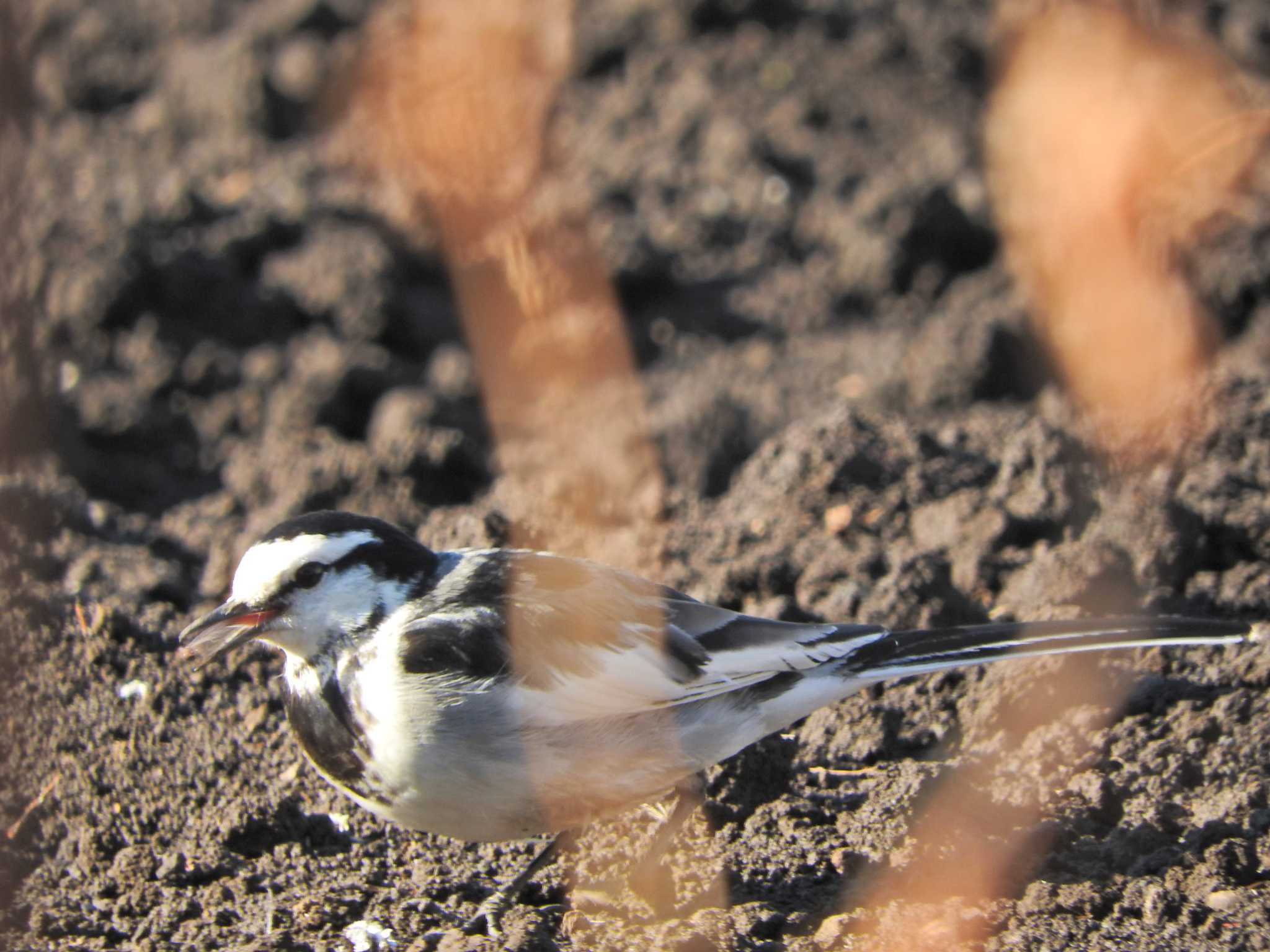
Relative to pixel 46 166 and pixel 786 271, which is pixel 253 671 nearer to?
pixel 786 271

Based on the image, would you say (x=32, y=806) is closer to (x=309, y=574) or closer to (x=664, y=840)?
(x=309, y=574)

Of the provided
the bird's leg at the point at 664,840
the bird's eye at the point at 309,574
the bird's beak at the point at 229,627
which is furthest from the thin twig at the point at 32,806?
the bird's leg at the point at 664,840

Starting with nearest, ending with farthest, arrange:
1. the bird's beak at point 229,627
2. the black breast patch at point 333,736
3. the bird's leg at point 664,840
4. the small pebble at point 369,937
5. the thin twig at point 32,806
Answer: the small pebble at point 369,937, the black breast patch at point 333,736, the bird's beak at point 229,627, the bird's leg at point 664,840, the thin twig at point 32,806

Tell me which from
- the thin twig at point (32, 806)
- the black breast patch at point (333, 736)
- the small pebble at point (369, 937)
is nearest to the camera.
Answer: the small pebble at point (369, 937)

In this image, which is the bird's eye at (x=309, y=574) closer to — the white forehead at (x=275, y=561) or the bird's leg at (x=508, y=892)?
the white forehead at (x=275, y=561)

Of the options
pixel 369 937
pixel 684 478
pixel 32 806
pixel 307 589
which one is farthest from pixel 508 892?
pixel 684 478

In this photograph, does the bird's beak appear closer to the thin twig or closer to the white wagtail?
the white wagtail

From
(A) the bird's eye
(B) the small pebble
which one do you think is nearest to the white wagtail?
(A) the bird's eye
